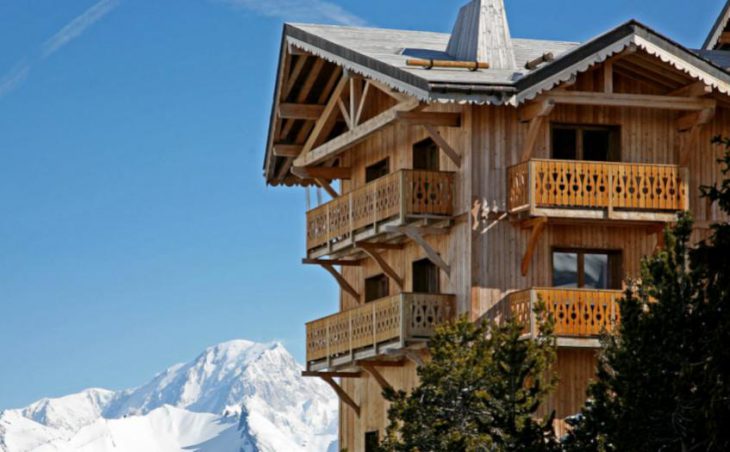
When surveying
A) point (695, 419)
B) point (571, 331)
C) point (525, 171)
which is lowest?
point (695, 419)

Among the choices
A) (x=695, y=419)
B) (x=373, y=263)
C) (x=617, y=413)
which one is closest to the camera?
(x=695, y=419)

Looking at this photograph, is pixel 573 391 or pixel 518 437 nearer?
pixel 518 437

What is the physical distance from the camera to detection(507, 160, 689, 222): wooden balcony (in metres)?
43.8

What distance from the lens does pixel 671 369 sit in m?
29.7

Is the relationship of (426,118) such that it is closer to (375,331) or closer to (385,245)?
(385,245)

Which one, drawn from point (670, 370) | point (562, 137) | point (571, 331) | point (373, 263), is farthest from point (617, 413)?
point (373, 263)

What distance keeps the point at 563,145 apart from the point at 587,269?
2789 mm

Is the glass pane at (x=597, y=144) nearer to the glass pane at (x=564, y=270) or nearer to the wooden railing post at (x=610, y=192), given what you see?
the wooden railing post at (x=610, y=192)

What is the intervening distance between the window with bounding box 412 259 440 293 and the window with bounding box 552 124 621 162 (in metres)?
4.41

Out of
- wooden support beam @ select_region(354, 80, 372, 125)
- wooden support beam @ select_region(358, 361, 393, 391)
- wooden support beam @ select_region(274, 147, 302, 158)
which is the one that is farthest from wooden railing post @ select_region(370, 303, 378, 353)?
wooden support beam @ select_region(274, 147, 302, 158)

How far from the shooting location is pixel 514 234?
45.0 meters

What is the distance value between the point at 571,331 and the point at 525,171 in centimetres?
353

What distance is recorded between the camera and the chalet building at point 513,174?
1721 inches

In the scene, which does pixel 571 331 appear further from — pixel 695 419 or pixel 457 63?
pixel 695 419
